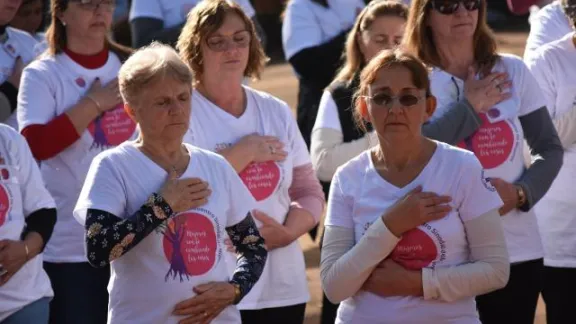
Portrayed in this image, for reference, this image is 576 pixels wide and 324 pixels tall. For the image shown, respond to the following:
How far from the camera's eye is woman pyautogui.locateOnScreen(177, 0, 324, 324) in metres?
5.22

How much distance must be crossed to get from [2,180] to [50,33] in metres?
1.11

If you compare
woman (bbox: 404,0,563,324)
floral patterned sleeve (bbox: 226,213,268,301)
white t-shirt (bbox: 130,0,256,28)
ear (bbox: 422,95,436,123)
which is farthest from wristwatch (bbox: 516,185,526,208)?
white t-shirt (bbox: 130,0,256,28)

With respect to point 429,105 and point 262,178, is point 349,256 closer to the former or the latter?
point 429,105

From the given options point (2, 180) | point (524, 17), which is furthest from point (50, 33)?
point (524, 17)

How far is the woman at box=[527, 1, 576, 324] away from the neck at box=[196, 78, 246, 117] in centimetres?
140

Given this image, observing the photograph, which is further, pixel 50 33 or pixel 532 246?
pixel 50 33

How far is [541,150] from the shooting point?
5.34 m

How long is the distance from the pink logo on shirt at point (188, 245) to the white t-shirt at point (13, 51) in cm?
222

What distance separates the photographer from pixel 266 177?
529 centimetres

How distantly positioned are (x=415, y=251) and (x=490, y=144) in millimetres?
1101

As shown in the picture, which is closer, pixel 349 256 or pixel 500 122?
pixel 349 256

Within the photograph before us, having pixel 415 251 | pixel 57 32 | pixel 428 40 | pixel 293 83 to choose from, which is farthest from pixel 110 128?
pixel 293 83

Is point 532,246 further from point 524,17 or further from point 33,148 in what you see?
point 524,17

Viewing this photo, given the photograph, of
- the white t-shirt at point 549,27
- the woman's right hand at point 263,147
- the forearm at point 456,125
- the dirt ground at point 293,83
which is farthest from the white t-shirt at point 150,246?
the dirt ground at point 293,83
